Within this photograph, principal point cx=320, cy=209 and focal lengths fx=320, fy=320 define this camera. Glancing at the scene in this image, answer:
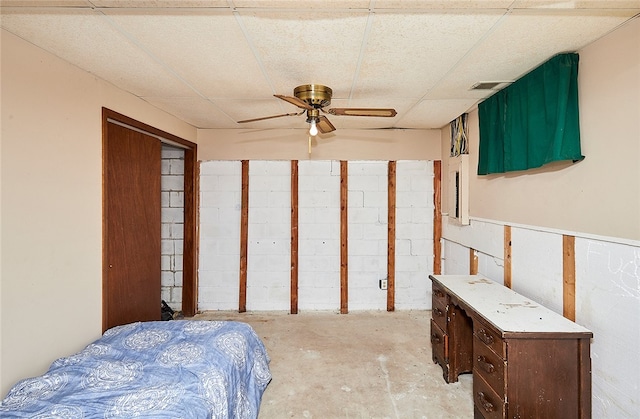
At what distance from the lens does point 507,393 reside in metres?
1.67

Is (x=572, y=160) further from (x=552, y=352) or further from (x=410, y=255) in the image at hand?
(x=410, y=255)

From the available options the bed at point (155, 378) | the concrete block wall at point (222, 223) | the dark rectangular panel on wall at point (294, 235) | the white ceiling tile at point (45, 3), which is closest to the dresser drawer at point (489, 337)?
the bed at point (155, 378)

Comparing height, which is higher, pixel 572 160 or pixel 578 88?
pixel 578 88

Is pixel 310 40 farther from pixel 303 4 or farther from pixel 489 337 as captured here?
pixel 489 337

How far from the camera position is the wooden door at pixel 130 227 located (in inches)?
104

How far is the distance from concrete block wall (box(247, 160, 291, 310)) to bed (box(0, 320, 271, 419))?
1638 millimetres

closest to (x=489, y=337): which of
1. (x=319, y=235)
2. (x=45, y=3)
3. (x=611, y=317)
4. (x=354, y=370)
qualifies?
(x=611, y=317)

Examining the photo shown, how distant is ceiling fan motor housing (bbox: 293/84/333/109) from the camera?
Answer: 2479 millimetres

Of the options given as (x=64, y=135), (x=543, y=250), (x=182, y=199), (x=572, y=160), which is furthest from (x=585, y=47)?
(x=182, y=199)

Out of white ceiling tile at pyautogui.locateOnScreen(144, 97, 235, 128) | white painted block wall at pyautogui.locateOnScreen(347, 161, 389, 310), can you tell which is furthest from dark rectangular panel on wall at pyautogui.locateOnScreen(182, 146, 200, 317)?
white painted block wall at pyautogui.locateOnScreen(347, 161, 389, 310)

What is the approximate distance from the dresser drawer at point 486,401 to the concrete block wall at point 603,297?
0.58m

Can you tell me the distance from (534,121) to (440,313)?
1.63 meters

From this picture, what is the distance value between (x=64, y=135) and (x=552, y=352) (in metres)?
3.18

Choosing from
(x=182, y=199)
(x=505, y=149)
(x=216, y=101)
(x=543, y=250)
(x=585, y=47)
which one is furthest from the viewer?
(x=182, y=199)
